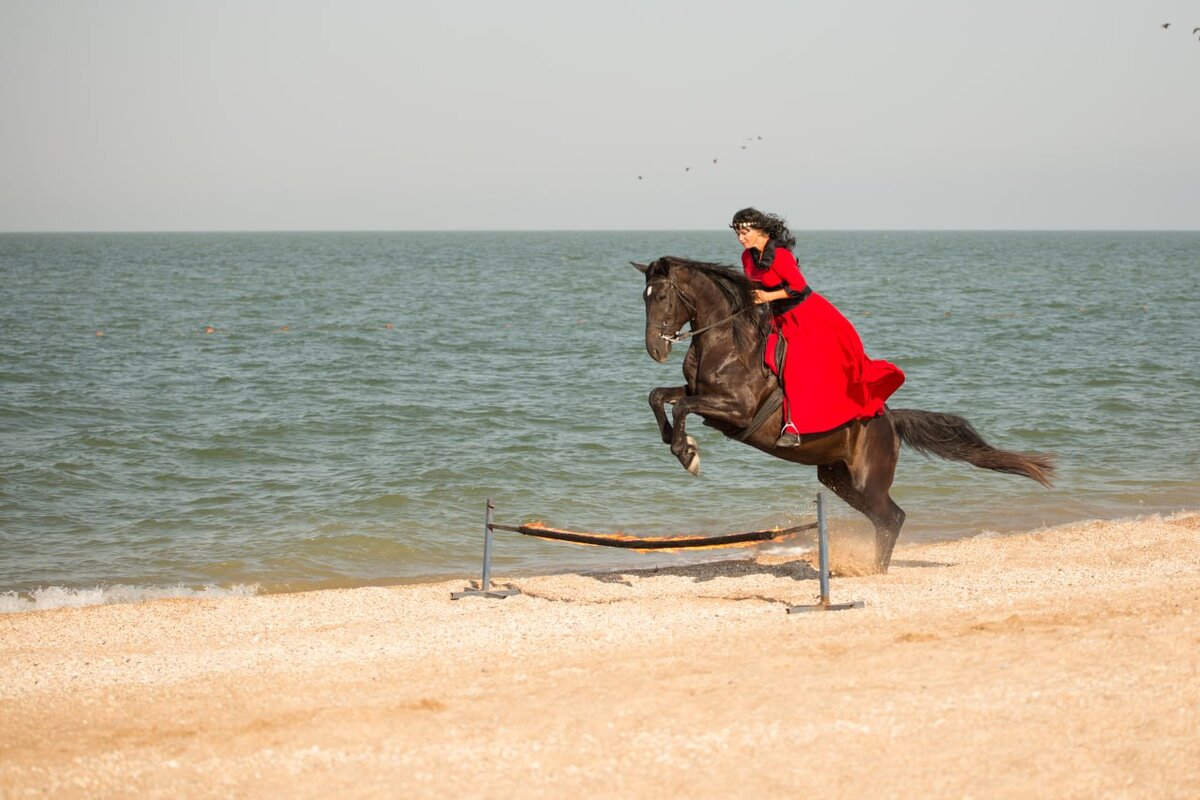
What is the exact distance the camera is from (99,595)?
12953mm

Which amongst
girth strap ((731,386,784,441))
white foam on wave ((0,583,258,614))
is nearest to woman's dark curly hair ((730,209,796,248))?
girth strap ((731,386,784,441))

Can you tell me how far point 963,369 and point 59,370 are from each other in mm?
22119

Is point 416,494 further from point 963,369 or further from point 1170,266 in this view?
point 1170,266

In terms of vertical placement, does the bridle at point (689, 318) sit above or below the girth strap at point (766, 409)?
above

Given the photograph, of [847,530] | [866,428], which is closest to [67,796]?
[866,428]

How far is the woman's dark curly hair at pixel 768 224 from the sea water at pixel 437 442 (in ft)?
14.0

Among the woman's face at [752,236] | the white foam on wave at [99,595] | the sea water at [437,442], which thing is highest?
the woman's face at [752,236]

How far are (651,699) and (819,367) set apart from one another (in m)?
4.17

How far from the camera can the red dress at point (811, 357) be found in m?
10.3

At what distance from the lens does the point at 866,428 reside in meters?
10.9

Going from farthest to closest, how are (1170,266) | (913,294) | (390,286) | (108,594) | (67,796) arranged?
(1170,266) → (390,286) → (913,294) → (108,594) → (67,796)

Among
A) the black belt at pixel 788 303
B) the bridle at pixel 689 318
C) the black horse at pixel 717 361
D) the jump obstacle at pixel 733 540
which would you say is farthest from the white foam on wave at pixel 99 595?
the black belt at pixel 788 303

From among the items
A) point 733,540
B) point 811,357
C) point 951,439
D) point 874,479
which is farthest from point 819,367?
point 951,439

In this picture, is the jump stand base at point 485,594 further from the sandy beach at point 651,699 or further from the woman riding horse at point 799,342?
the woman riding horse at point 799,342
